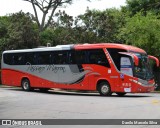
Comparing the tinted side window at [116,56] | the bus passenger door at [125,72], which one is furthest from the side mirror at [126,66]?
the tinted side window at [116,56]

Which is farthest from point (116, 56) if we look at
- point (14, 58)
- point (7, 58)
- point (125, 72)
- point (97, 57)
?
point (7, 58)

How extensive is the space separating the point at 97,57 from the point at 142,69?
290 centimetres

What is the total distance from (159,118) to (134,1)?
40.2 metres

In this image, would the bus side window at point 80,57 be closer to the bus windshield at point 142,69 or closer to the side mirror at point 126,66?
the side mirror at point 126,66

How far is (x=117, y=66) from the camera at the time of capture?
23.8 m

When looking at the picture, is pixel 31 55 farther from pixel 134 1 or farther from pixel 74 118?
pixel 134 1

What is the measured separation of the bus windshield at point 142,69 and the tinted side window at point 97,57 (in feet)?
6.04

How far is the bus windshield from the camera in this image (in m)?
23.7

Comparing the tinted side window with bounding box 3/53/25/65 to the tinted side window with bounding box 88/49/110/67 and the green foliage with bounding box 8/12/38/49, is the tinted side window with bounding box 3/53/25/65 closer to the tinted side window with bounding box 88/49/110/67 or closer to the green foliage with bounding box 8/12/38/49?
the tinted side window with bounding box 88/49/110/67

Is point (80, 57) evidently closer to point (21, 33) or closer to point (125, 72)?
point (125, 72)

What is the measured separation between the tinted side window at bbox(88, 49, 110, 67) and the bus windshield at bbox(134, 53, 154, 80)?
6.04 feet

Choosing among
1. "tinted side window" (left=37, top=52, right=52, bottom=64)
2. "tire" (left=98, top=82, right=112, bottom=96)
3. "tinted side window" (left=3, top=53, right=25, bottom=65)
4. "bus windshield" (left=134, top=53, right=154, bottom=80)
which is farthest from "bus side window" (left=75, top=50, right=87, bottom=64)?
"tinted side window" (left=3, top=53, right=25, bottom=65)

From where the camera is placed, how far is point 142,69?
24.1 metres

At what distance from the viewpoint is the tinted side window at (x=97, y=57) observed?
956 inches
